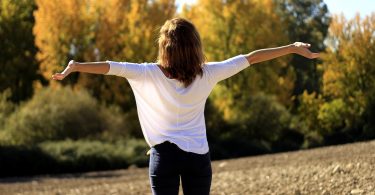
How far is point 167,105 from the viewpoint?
4.23 meters

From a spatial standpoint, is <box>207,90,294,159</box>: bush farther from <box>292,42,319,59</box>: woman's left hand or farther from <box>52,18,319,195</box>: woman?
<box>52,18,319,195</box>: woman

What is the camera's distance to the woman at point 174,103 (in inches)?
163

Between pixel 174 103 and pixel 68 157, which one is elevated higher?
pixel 174 103

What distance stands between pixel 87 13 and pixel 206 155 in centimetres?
3622

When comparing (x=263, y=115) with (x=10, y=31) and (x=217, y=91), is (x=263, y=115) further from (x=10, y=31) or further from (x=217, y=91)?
(x=10, y=31)

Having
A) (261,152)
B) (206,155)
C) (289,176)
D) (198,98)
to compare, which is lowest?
(261,152)

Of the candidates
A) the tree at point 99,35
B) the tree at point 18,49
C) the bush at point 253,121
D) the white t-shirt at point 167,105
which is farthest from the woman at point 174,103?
the tree at point 18,49

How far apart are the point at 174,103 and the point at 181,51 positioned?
0.98ft

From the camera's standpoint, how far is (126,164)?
2950cm

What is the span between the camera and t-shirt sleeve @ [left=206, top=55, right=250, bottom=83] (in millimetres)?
4352

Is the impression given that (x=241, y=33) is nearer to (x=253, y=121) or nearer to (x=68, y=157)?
(x=253, y=121)

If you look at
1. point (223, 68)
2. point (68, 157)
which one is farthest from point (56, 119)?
point (223, 68)

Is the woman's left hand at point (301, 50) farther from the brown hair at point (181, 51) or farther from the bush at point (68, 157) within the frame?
the bush at point (68, 157)

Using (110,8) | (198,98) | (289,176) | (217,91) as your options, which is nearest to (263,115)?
(217,91)
